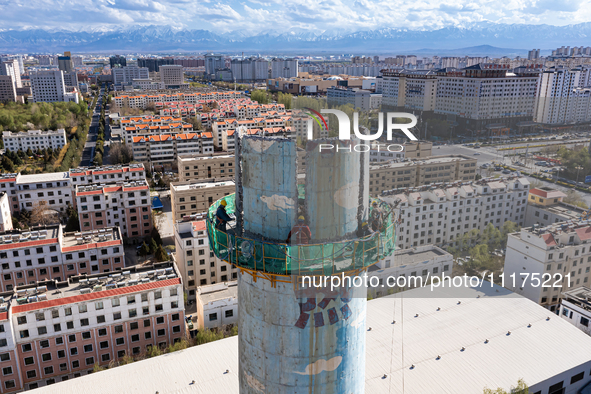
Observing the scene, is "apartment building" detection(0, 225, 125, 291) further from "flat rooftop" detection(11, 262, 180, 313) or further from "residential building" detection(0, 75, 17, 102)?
"residential building" detection(0, 75, 17, 102)

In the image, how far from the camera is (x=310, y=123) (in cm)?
197

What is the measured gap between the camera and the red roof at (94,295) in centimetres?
642

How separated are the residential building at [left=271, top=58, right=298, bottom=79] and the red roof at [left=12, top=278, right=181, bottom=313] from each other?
169 feet

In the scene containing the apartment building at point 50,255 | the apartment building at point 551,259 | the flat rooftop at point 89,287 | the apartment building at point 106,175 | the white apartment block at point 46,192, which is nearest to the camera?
the flat rooftop at point 89,287

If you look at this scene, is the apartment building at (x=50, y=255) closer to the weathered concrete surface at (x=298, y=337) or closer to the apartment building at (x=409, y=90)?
the weathered concrete surface at (x=298, y=337)

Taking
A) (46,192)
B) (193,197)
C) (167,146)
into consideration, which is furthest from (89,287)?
(167,146)

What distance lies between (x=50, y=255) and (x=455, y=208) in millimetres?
8948

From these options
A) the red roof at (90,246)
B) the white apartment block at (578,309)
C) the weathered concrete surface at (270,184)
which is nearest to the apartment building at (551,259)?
the white apartment block at (578,309)

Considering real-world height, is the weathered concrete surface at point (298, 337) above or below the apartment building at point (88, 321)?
above

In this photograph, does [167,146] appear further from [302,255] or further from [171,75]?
[171,75]

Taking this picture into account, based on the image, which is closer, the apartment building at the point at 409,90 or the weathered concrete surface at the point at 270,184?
the weathered concrete surface at the point at 270,184

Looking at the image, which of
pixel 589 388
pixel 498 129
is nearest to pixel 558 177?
pixel 589 388

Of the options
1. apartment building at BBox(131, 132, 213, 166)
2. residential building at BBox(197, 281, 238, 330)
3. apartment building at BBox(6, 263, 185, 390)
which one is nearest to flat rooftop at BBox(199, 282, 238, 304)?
residential building at BBox(197, 281, 238, 330)

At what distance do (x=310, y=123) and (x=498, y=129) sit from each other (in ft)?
62.1
